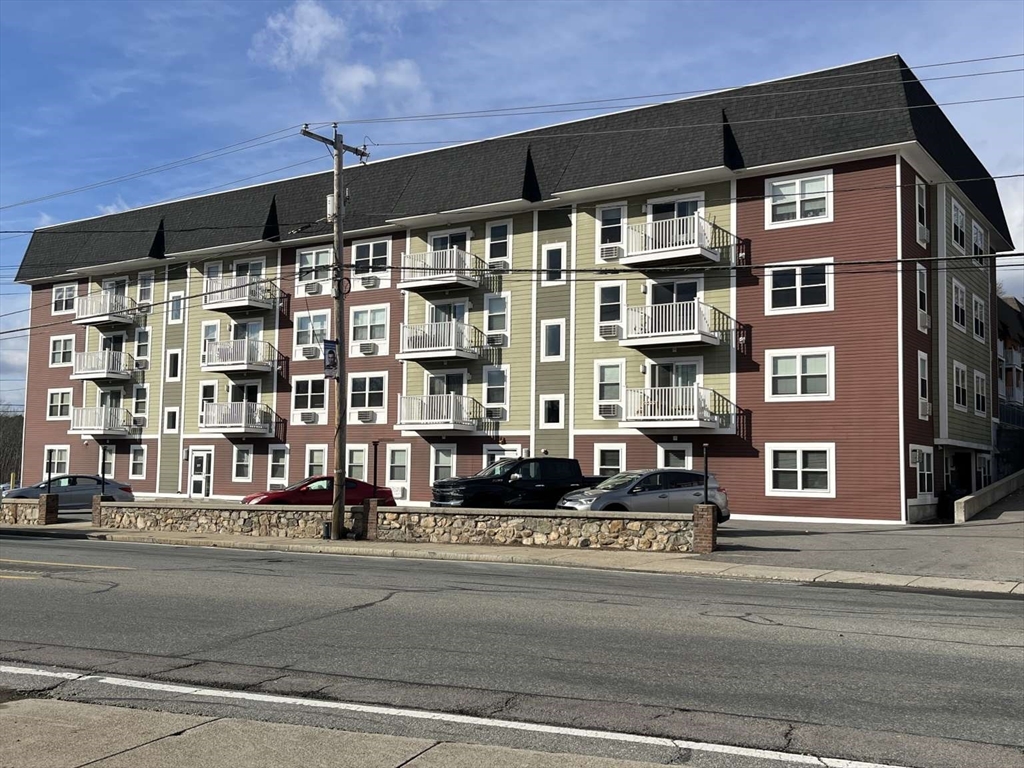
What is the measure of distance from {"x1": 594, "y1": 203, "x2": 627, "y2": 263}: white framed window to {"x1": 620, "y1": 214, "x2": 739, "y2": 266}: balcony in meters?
1.07

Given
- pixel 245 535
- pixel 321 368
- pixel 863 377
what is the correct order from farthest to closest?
pixel 321 368 < pixel 863 377 < pixel 245 535

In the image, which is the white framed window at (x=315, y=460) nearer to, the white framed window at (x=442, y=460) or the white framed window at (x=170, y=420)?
the white framed window at (x=442, y=460)

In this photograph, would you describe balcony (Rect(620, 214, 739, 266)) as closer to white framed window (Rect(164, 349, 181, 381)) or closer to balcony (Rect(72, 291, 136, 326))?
white framed window (Rect(164, 349, 181, 381))

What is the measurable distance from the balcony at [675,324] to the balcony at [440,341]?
276 inches

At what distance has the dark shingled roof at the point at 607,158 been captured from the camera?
3069cm

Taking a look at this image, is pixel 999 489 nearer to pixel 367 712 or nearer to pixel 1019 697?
pixel 1019 697

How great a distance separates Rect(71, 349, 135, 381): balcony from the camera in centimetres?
4884

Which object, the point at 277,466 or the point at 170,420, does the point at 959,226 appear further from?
the point at 170,420

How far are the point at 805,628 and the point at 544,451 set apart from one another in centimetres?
2602

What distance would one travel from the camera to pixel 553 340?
37.2 m

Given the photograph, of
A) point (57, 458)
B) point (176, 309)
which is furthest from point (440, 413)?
point (57, 458)

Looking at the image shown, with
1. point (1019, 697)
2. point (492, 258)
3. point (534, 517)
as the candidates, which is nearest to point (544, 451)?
point (492, 258)

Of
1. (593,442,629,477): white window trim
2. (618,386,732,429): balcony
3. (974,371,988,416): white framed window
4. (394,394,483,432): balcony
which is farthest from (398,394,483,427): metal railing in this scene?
(974,371,988,416): white framed window

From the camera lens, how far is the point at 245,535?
26.1 metres
